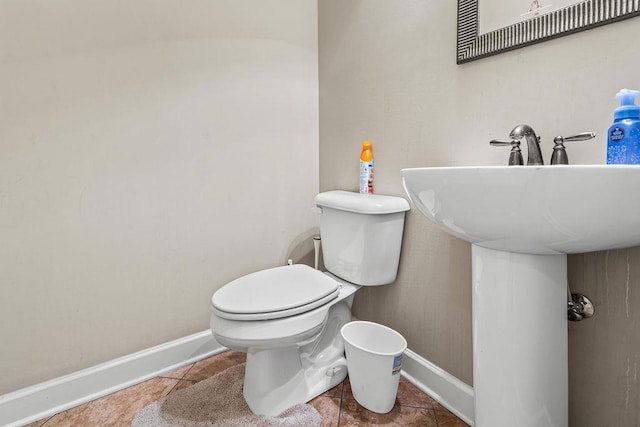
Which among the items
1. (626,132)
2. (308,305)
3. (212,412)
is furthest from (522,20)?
(212,412)

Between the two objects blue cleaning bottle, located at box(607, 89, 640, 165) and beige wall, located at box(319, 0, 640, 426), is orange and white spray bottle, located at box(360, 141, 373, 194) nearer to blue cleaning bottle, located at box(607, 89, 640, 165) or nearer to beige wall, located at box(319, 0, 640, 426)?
beige wall, located at box(319, 0, 640, 426)

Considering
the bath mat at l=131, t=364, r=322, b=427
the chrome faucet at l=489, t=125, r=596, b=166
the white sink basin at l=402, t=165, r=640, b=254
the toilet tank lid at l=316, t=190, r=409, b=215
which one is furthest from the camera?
the toilet tank lid at l=316, t=190, r=409, b=215

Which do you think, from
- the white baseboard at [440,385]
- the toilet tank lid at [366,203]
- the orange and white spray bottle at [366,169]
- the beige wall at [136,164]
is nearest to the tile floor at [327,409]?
the white baseboard at [440,385]

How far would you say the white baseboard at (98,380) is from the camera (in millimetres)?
1041

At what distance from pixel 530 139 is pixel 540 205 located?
12.1 inches

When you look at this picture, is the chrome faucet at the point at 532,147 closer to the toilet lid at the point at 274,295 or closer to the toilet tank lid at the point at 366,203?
the toilet tank lid at the point at 366,203

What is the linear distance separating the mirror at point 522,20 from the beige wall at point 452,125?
1.0 inches

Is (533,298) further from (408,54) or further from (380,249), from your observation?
(408,54)

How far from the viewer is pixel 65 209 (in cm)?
109

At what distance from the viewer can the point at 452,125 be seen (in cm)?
103

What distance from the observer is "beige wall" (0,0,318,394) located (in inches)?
40.6

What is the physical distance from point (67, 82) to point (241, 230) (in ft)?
2.72

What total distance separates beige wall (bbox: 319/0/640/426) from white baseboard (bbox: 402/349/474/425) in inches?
1.3

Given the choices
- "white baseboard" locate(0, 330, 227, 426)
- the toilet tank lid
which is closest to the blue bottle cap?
the toilet tank lid
